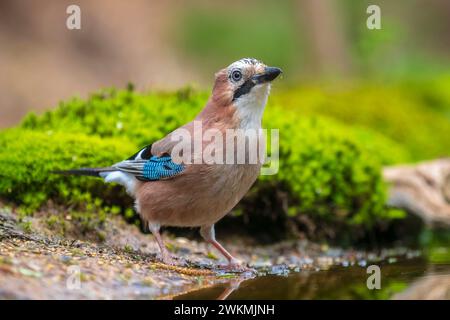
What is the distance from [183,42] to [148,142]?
1647cm

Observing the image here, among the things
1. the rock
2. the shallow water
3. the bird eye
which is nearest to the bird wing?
the bird eye

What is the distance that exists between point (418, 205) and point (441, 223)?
1.24 feet

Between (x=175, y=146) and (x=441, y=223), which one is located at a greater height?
(x=175, y=146)

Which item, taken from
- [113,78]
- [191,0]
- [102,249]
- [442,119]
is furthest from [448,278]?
[191,0]

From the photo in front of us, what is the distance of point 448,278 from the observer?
5672 millimetres

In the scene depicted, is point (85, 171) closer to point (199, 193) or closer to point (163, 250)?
point (163, 250)

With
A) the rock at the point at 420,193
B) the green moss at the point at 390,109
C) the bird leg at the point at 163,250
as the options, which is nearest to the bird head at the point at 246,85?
the bird leg at the point at 163,250

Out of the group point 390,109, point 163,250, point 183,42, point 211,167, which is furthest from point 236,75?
point 183,42

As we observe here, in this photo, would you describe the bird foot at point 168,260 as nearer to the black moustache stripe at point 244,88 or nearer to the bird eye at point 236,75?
the black moustache stripe at point 244,88

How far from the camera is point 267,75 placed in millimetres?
6027

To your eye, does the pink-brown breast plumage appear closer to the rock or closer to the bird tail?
the bird tail

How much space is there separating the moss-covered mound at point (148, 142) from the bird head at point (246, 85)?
174 cm

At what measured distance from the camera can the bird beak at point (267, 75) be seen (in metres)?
5.98
